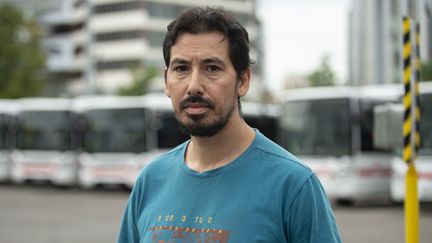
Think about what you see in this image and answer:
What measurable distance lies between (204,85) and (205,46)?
0.42ft

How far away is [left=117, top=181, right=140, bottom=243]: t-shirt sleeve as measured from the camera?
2.85 metres

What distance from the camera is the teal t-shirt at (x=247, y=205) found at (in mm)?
2430

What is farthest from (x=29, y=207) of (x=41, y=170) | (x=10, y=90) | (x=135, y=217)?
(x=10, y=90)

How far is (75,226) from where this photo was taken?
1452 cm

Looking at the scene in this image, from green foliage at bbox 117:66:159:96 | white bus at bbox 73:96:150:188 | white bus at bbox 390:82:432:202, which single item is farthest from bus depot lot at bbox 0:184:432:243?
green foliage at bbox 117:66:159:96

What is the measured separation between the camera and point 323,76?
42688 millimetres

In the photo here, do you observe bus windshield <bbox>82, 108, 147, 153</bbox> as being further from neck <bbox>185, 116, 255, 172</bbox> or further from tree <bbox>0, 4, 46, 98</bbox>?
tree <bbox>0, 4, 46, 98</bbox>

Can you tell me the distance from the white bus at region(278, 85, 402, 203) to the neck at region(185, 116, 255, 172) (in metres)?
15.9

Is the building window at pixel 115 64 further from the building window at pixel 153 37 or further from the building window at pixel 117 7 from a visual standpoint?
the building window at pixel 117 7

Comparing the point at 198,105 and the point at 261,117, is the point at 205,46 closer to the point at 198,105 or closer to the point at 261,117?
the point at 198,105

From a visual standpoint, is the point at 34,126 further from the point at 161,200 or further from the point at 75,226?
the point at 161,200

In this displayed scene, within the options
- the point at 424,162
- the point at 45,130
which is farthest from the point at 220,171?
the point at 45,130

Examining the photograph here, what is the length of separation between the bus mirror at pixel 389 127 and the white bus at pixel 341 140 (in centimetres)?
913

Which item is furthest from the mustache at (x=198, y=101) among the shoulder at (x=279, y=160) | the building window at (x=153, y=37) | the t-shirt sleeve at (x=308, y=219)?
the building window at (x=153, y=37)
